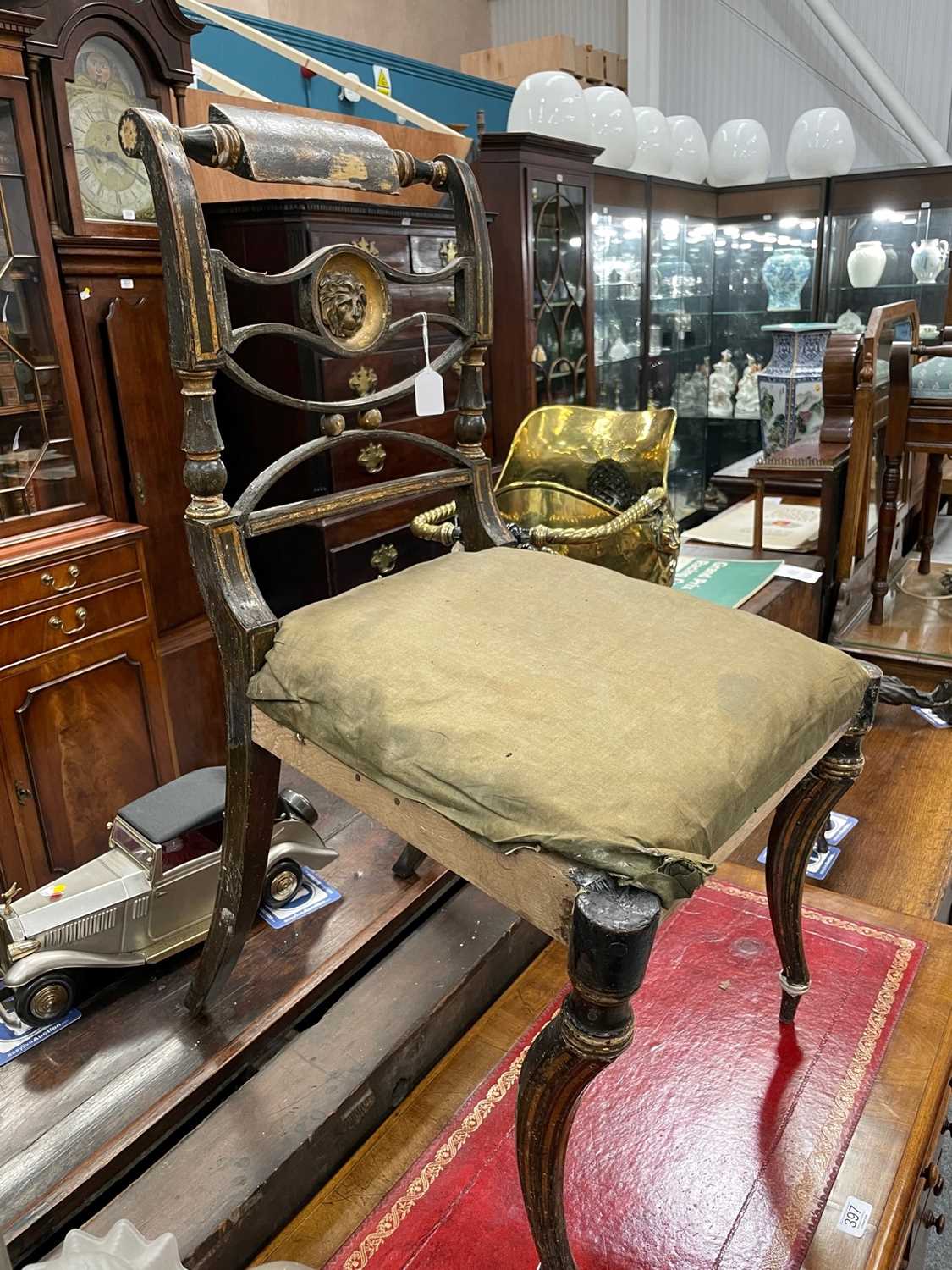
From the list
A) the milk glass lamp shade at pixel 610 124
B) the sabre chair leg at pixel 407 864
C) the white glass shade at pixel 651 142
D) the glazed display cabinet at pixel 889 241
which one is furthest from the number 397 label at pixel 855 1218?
the glazed display cabinet at pixel 889 241

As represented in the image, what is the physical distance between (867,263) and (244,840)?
4.37 metres

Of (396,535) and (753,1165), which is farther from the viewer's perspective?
(396,535)

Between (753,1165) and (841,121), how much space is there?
4.53 m

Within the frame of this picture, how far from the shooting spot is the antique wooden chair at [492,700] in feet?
2.07

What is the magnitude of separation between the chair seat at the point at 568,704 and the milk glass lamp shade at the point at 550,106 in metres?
2.98

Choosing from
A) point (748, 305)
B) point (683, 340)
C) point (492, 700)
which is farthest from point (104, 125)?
point (748, 305)

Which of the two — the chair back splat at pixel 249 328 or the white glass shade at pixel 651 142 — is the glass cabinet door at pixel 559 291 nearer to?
the white glass shade at pixel 651 142

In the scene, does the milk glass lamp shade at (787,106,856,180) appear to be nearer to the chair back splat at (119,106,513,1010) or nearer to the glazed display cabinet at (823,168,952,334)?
the glazed display cabinet at (823,168,952,334)

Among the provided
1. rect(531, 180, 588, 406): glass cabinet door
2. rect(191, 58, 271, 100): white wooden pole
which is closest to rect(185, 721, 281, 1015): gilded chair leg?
rect(191, 58, 271, 100): white wooden pole

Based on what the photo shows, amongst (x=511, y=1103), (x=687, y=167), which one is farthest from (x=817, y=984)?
(x=687, y=167)

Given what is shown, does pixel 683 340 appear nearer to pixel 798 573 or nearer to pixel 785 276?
pixel 785 276

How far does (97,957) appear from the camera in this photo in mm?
1027

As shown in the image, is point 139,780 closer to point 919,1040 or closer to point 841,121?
point 919,1040

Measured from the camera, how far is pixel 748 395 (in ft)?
15.4
